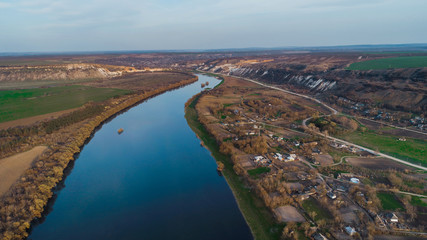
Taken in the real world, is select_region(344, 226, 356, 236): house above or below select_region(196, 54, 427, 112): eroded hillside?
below

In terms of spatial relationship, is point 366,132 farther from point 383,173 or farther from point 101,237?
point 101,237

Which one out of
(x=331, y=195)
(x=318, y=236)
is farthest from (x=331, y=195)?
(x=318, y=236)

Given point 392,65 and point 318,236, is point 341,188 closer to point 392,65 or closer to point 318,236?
point 318,236

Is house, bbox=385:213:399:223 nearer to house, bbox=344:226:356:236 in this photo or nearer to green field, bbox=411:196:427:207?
house, bbox=344:226:356:236

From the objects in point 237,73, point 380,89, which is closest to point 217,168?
point 380,89

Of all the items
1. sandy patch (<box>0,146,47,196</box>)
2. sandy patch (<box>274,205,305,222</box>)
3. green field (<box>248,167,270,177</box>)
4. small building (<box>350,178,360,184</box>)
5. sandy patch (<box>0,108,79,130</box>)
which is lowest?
sandy patch (<box>274,205,305,222</box>)

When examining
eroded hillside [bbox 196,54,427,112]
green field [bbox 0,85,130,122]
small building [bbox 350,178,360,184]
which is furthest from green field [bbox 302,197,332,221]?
green field [bbox 0,85,130,122]

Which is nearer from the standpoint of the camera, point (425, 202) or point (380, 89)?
point (425, 202)

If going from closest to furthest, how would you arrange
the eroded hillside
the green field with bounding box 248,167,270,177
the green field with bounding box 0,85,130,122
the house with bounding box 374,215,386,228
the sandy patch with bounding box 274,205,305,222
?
the house with bounding box 374,215,386,228, the sandy patch with bounding box 274,205,305,222, the green field with bounding box 248,167,270,177, the eroded hillside, the green field with bounding box 0,85,130,122
